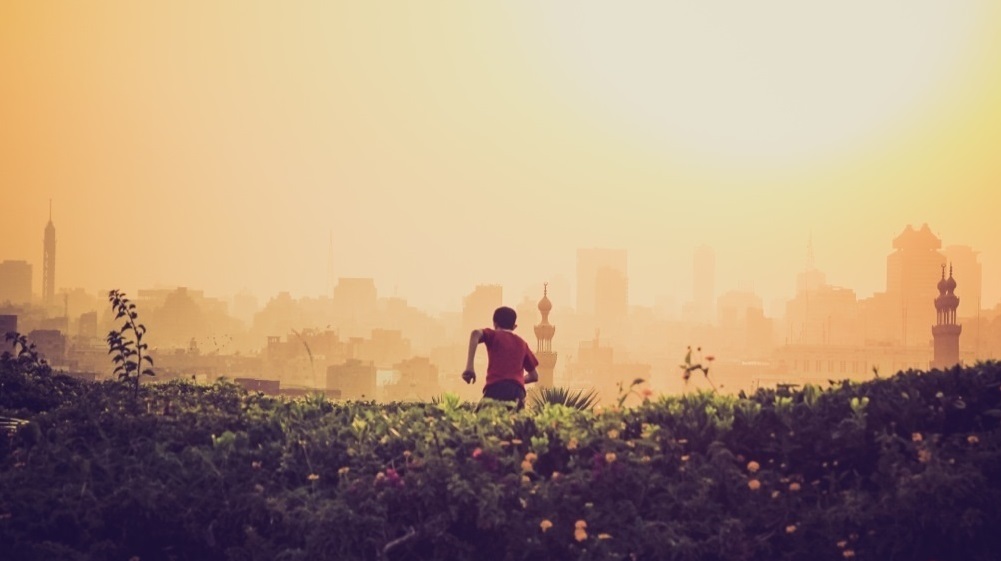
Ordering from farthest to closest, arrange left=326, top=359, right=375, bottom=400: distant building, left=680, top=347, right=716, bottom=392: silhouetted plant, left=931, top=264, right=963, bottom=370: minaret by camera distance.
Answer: left=326, top=359, right=375, bottom=400: distant building → left=931, top=264, right=963, bottom=370: minaret → left=680, top=347, right=716, bottom=392: silhouetted plant

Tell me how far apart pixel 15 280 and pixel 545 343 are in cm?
16434

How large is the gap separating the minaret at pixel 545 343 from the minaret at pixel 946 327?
18.7 m

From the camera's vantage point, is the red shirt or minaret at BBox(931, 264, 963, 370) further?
minaret at BBox(931, 264, 963, 370)

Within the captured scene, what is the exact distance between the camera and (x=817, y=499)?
22.4ft

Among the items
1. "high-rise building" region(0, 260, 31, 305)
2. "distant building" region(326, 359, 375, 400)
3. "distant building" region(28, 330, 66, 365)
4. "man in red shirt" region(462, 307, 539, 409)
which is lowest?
"distant building" region(326, 359, 375, 400)

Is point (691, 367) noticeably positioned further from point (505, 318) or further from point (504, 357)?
point (505, 318)

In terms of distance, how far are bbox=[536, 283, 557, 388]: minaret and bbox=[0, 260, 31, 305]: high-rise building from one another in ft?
512

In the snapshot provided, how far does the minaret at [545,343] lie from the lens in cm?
3797

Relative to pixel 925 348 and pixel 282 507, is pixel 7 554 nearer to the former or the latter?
pixel 282 507

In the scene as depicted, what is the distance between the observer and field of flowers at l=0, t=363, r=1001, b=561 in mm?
6473

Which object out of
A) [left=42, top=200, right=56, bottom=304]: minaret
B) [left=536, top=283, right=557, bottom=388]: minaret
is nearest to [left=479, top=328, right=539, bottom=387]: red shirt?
[left=536, top=283, right=557, bottom=388]: minaret

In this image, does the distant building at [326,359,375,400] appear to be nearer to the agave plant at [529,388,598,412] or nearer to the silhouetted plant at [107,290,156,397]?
the silhouetted plant at [107,290,156,397]

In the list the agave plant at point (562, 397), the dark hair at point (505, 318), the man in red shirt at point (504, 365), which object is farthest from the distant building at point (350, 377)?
the man in red shirt at point (504, 365)

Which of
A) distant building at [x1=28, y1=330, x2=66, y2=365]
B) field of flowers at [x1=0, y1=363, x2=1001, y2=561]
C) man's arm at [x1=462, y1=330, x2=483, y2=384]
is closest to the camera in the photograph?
field of flowers at [x1=0, y1=363, x2=1001, y2=561]
